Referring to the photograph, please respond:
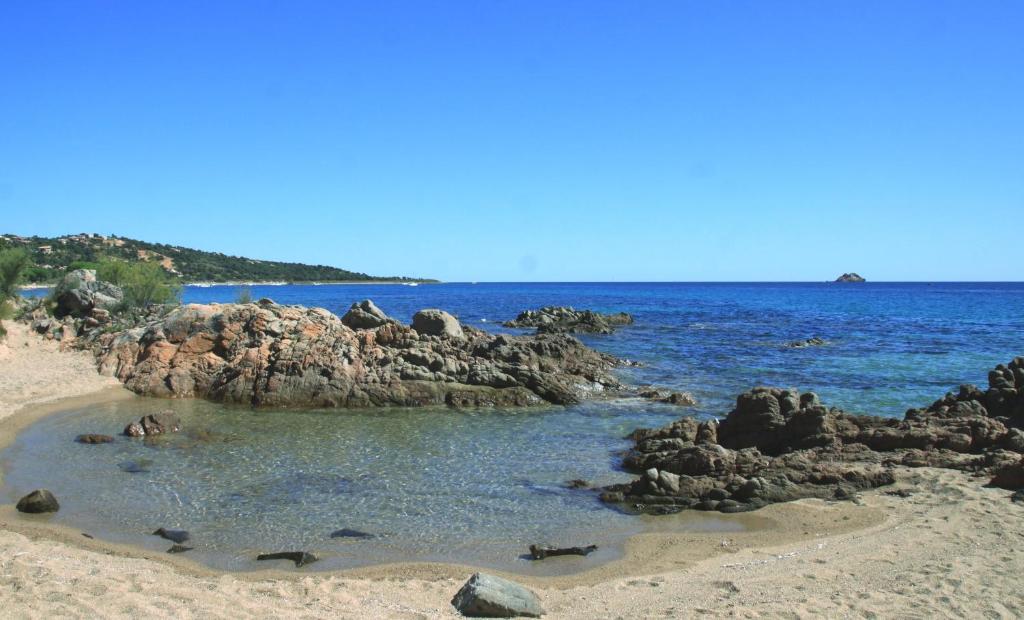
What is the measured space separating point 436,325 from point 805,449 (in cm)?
1727

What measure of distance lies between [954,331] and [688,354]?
2531 cm

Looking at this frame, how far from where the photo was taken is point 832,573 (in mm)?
9414

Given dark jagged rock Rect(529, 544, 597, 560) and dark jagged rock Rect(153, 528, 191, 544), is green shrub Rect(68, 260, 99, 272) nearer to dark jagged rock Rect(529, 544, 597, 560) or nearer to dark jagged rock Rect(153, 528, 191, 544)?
dark jagged rock Rect(153, 528, 191, 544)

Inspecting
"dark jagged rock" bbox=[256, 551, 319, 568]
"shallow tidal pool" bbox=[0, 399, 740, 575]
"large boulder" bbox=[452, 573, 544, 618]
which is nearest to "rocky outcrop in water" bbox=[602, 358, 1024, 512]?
"shallow tidal pool" bbox=[0, 399, 740, 575]

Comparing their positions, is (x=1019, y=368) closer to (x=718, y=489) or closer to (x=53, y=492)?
(x=718, y=489)

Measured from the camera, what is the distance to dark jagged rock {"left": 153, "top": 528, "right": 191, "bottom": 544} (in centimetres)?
1109

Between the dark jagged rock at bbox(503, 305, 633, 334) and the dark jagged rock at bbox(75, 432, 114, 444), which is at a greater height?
the dark jagged rock at bbox(503, 305, 633, 334)

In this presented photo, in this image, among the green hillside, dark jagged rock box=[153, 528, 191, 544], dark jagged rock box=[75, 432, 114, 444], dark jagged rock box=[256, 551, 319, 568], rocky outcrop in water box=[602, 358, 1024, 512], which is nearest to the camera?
dark jagged rock box=[256, 551, 319, 568]

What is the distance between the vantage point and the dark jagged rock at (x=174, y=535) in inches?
436

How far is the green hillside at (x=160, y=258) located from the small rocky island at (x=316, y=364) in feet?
165

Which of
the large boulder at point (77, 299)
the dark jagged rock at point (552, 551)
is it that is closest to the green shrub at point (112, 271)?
the large boulder at point (77, 299)

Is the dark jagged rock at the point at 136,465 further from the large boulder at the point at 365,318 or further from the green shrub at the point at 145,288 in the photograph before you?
the green shrub at the point at 145,288

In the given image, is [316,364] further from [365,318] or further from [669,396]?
[669,396]

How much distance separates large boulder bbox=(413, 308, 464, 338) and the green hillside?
2062 inches
